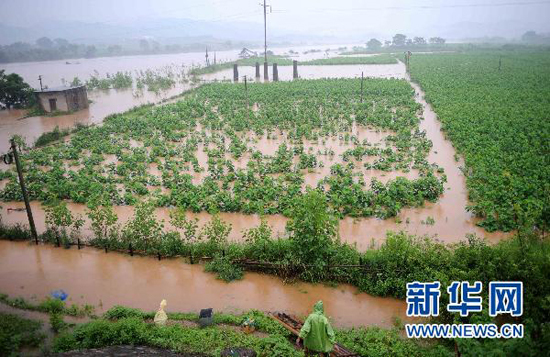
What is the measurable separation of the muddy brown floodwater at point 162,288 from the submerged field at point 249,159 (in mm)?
2502

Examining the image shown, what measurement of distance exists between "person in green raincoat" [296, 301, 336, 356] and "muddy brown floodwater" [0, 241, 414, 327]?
A: 195 cm

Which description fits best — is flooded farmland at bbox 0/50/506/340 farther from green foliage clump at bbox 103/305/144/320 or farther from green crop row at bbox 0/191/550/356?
green foliage clump at bbox 103/305/144/320

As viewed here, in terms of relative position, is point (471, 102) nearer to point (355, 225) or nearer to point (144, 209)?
point (355, 225)

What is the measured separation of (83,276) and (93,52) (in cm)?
10669

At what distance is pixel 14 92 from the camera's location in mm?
32094

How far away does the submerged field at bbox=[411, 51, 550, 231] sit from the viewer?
476 inches

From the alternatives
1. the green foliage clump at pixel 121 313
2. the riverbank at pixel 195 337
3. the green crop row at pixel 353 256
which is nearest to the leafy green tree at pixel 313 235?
the green crop row at pixel 353 256

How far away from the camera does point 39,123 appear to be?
1121 inches

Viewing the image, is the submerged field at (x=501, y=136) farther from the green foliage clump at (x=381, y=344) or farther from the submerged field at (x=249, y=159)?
the green foliage clump at (x=381, y=344)

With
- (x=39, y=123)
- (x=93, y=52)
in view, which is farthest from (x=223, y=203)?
(x=93, y=52)

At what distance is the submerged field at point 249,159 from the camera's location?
13.9 metres

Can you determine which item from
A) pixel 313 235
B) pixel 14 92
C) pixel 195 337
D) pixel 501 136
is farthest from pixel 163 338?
pixel 14 92

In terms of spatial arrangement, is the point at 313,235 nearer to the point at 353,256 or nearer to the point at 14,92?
the point at 353,256

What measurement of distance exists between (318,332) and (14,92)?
35127 millimetres
